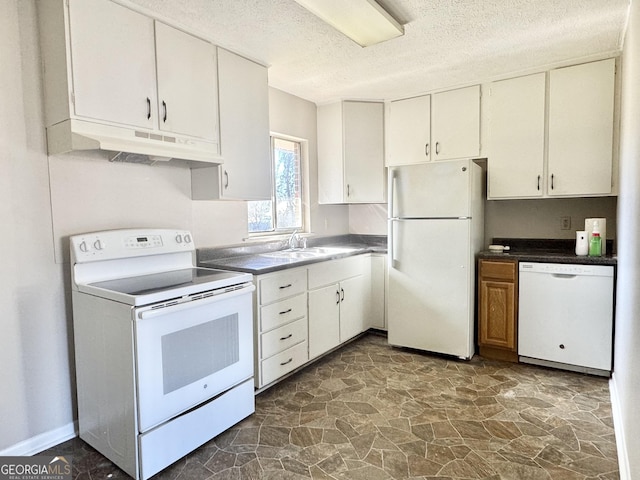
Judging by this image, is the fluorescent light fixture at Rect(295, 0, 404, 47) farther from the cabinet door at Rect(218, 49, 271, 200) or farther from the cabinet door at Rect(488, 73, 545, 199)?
the cabinet door at Rect(488, 73, 545, 199)

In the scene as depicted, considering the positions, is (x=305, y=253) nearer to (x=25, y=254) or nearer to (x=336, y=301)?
(x=336, y=301)

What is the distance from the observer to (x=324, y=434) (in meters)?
2.18

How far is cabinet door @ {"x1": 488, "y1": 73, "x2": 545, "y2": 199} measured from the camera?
10.3ft

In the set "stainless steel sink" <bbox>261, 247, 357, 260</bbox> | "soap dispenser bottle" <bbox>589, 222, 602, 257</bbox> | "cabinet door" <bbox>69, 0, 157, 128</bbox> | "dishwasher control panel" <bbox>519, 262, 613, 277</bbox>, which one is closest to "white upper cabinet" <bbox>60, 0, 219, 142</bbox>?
"cabinet door" <bbox>69, 0, 157, 128</bbox>

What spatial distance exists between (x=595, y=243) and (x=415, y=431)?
2.09 m

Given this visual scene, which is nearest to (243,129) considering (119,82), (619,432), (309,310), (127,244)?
(119,82)

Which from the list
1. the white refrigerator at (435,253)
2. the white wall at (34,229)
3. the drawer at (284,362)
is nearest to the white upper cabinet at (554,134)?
the white refrigerator at (435,253)

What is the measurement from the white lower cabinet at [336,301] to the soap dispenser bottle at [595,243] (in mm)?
1894

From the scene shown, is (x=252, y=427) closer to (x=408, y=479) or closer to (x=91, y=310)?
(x=408, y=479)

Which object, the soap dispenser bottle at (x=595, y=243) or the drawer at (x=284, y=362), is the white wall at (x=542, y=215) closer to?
the soap dispenser bottle at (x=595, y=243)

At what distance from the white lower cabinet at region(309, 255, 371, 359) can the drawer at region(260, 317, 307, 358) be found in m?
0.12

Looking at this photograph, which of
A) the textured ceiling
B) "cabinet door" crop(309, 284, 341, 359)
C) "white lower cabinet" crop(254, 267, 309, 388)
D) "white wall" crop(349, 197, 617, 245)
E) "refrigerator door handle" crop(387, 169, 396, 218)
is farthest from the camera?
"refrigerator door handle" crop(387, 169, 396, 218)

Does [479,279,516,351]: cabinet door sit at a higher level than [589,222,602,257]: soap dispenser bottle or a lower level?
lower

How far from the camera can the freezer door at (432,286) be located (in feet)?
10.3
